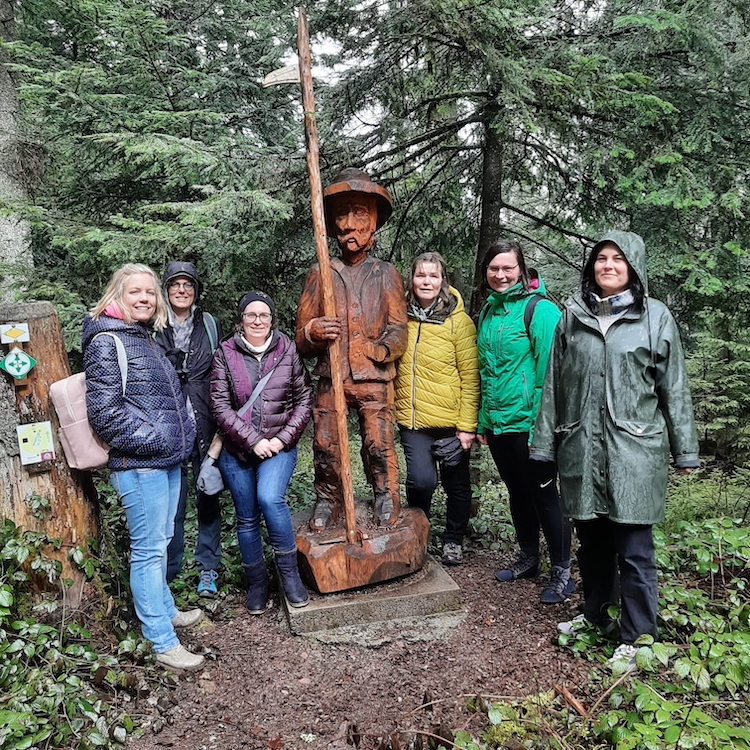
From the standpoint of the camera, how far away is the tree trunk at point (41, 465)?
3.21 meters

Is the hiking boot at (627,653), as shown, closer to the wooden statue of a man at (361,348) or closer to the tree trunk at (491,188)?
Answer: the wooden statue of a man at (361,348)

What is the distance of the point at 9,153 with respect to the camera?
691 cm

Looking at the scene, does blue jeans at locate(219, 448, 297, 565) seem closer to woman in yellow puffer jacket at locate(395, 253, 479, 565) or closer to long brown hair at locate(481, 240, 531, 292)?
woman in yellow puffer jacket at locate(395, 253, 479, 565)

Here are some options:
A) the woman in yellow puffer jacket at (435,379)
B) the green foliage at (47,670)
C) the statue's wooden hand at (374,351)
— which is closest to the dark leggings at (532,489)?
the woman in yellow puffer jacket at (435,379)

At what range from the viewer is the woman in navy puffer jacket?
10.2 ft

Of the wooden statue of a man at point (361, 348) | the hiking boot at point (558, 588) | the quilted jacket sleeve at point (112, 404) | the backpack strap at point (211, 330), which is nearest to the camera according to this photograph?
the quilted jacket sleeve at point (112, 404)

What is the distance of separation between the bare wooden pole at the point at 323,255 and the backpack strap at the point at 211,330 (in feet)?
2.75

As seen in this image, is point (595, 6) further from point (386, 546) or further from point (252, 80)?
point (386, 546)

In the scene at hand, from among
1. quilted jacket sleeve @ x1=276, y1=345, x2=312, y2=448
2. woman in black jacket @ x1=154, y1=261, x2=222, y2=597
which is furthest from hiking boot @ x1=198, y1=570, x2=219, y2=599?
quilted jacket sleeve @ x1=276, y1=345, x2=312, y2=448

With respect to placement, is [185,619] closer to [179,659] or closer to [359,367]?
[179,659]

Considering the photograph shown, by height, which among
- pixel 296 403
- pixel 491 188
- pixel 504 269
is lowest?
pixel 296 403

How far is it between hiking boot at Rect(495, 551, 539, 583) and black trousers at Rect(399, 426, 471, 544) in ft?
1.54

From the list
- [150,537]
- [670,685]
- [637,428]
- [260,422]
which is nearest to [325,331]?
[260,422]

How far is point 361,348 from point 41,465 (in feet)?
7.13
